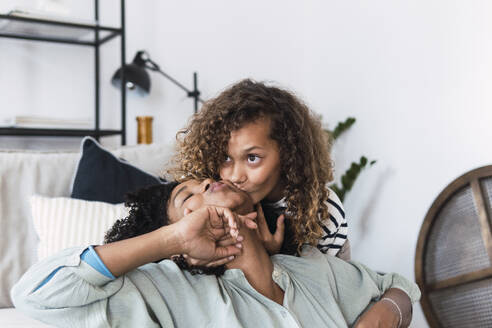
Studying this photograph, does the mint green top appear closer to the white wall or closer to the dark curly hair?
the dark curly hair

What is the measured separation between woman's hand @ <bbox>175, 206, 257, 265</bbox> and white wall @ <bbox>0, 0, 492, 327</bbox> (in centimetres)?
131

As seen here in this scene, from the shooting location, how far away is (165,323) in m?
0.94

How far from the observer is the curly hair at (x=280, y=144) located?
3.90 ft

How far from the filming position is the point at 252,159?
1159 millimetres

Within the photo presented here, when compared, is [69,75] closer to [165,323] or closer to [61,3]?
[61,3]

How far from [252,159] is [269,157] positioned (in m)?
0.04

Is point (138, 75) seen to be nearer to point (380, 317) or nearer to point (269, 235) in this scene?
point (269, 235)

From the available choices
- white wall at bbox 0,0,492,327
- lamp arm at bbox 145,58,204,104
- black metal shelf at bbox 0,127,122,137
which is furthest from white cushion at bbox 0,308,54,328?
lamp arm at bbox 145,58,204,104

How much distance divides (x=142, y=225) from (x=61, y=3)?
1.52 metres

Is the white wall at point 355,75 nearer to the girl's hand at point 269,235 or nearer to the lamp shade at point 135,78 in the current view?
the lamp shade at point 135,78

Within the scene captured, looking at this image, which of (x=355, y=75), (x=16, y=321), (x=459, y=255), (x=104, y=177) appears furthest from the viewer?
(x=355, y=75)

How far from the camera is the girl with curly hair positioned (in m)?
1.16

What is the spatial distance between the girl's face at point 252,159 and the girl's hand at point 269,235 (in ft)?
0.14

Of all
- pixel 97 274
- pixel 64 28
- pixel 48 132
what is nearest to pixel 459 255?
pixel 97 274
